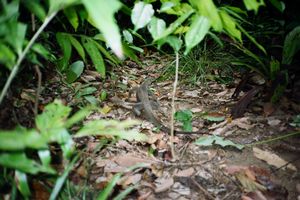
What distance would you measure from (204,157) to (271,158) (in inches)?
11.0

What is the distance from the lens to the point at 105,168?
1.43 meters

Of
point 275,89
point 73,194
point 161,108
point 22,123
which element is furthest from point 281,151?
point 22,123

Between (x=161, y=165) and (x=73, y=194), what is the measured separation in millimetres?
402

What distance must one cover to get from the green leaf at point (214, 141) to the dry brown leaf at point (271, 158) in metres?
0.07

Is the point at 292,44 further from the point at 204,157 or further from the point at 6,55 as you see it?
the point at 6,55

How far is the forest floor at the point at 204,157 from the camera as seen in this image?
4.41ft

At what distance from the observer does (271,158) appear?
153 cm

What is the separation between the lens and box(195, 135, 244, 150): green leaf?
160cm

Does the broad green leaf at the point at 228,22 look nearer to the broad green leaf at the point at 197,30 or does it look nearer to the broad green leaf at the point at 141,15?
the broad green leaf at the point at 197,30

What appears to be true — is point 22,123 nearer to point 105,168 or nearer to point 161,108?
point 105,168

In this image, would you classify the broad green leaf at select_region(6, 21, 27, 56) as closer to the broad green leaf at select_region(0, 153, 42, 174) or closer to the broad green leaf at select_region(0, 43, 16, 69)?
the broad green leaf at select_region(0, 43, 16, 69)

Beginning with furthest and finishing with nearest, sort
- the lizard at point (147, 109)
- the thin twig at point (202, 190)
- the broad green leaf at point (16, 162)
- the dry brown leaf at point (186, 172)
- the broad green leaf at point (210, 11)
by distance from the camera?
the lizard at point (147, 109), the dry brown leaf at point (186, 172), the thin twig at point (202, 190), the broad green leaf at point (210, 11), the broad green leaf at point (16, 162)

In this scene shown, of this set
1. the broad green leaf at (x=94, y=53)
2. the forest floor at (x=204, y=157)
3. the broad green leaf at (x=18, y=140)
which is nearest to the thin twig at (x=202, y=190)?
the forest floor at (x=204, y=157)

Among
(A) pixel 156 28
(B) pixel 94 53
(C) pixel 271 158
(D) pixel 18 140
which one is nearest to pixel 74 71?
(B) pixel 94 53
